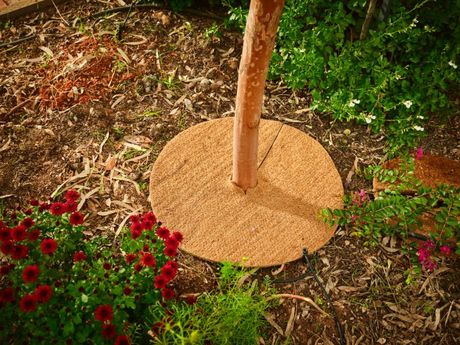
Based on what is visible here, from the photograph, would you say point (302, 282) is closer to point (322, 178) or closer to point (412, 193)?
point (322, 178)

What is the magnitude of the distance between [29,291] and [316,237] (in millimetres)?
1467

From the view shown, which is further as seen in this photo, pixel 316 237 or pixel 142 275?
pixel 316 237

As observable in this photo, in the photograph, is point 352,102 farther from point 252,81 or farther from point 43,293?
point 43,293

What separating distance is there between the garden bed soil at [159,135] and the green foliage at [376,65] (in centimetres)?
14

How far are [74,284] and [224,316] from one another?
2.19 feet

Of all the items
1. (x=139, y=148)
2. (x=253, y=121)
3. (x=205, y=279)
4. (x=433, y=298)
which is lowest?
(x=433, y=298)

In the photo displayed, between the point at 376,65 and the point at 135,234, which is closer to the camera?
the point at 135,234

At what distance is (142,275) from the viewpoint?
178 cm

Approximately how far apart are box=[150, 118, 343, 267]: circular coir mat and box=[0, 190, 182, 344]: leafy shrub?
1.91 ft

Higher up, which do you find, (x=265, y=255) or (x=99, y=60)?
(x=99, y=60)

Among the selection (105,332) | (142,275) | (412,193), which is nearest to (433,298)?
(412,193)

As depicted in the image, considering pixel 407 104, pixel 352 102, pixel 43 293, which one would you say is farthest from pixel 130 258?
pixel 407 104

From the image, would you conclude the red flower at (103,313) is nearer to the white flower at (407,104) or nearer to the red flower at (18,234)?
the red flower at (18,234)

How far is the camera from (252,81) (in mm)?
2025
